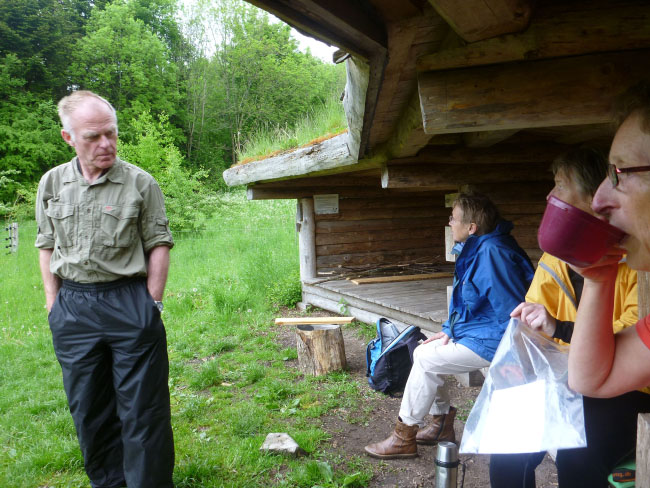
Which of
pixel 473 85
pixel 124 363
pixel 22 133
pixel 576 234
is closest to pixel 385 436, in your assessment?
pixel 124 363

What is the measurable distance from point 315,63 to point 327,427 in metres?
34.3

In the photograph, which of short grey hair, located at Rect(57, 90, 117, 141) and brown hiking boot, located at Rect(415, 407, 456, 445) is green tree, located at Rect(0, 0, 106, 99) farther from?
brown hiking boot, located at Rect(415, 407, 456, 445)

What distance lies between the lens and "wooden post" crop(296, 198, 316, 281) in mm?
8281

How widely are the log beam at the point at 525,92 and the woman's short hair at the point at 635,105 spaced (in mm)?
1070

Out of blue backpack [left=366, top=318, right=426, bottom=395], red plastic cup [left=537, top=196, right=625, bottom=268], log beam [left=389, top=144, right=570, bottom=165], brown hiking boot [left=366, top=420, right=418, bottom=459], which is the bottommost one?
brown hiking boot [left=366, top=420, right=418, bottom=459]

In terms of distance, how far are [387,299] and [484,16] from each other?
4901 mm

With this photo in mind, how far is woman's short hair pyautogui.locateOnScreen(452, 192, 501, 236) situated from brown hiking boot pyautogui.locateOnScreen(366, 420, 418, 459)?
1456 millimetres

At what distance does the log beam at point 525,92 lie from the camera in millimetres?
2133

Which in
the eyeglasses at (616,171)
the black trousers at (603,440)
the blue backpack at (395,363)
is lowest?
the blue backpack at (395,363)

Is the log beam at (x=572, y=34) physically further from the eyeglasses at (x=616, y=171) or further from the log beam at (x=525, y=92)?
the eyeglasses at (x=616, y=171)

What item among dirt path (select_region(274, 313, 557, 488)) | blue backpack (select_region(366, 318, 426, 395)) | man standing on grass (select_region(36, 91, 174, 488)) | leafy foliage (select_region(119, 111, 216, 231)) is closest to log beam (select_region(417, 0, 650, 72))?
man standing on grass (select_region(36, 91, 174, 488))

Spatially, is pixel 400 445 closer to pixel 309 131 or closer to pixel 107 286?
pixel 107 286

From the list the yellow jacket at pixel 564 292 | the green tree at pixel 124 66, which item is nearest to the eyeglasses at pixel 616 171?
the yellow jacket at pixel 564 292

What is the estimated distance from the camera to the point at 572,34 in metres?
1.94
